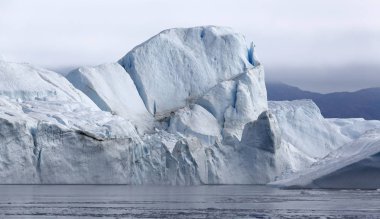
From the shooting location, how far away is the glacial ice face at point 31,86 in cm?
5162

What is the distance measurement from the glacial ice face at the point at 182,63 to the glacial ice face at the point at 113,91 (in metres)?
0.96

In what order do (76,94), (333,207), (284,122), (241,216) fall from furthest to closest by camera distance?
(284,122) → (76,94) → (333,207) → (241,216)

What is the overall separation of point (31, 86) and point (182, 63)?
1228 centimetres

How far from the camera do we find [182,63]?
59.2 metres

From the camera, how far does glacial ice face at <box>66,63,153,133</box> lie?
57.3 meters

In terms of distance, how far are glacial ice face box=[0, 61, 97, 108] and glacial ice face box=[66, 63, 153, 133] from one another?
2.68 metres

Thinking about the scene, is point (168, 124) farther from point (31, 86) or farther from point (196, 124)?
point (31, 86)

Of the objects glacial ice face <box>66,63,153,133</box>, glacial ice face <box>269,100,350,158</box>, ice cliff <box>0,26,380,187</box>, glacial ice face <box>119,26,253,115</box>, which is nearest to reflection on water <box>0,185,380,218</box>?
ice cliff <box>0,26,380,187</box>

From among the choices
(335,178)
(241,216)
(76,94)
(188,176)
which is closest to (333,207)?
(241,216)

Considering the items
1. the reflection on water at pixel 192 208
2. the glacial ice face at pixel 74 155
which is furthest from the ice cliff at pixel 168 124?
the reflection on water at pixel 192 208

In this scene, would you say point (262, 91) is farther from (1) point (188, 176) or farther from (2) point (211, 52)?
(1) point (188, 176)

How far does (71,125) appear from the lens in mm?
47625

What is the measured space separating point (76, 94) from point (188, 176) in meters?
12.2

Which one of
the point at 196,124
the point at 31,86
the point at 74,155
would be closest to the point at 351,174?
the point at 74,155
